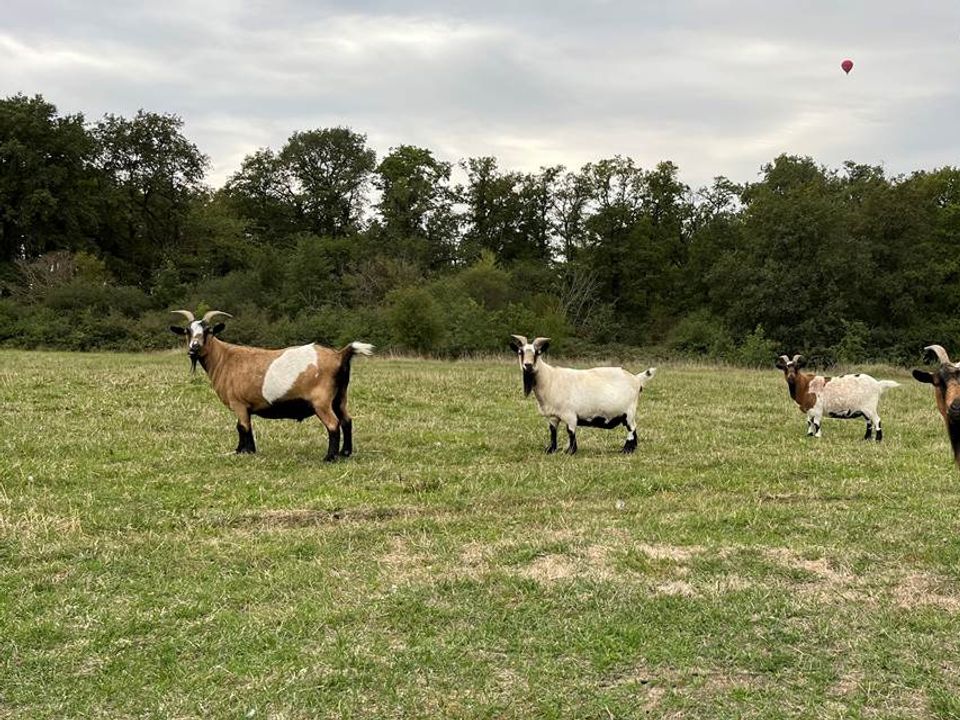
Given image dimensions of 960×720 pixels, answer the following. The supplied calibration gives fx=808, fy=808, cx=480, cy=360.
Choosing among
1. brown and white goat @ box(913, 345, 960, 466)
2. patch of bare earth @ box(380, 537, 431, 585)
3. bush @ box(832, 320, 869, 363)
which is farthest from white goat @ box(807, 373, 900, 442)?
bush @ box(832, 320, 869, 363)

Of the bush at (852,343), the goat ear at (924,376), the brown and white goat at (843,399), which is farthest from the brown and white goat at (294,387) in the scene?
the bush at (852,343)

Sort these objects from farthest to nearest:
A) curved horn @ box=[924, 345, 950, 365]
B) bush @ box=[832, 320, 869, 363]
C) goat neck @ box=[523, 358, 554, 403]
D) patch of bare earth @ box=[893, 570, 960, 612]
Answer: bush @ box=[832, 320, 869, 363], goat neck @ box=[523, 358, 554, 403], curved horn @ box=[924, 345, 950, 365], patch of bare earth @ box=[893, 570, 960, 612]

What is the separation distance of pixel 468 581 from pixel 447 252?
60.8 meters

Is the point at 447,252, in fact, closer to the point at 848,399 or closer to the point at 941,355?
the point at 848,399

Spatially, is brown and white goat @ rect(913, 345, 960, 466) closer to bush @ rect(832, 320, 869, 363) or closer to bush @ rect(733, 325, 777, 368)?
bush @ rect(733, 325, 777, 368)

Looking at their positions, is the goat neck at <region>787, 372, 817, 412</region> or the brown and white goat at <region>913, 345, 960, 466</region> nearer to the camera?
the brown and white goat at <region>913, 345, 960, 466</region>

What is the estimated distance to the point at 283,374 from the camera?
38.0ft

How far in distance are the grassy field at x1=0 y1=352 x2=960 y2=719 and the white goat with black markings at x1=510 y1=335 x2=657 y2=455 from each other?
0.68 metres

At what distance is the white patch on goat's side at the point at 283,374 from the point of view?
1155cm

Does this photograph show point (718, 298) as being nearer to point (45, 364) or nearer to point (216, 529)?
point (45, 364)

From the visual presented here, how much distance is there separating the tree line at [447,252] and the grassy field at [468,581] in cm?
3105

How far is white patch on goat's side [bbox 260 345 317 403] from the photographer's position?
37.9 feet

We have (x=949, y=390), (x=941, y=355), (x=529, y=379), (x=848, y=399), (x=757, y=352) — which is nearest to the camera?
(x=949, y=390)

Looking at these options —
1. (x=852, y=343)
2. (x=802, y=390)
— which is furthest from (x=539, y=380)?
(x=852, y=343)
